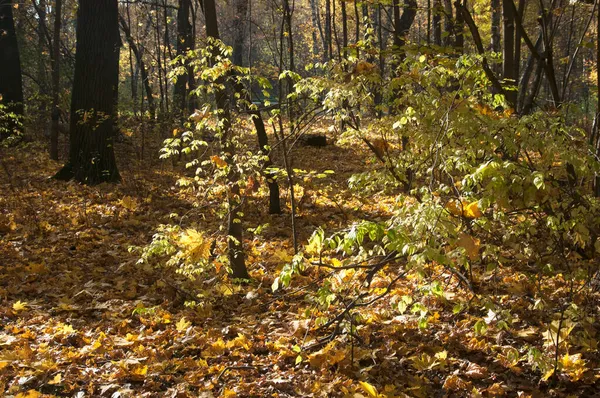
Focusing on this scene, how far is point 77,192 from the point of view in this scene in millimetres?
8672

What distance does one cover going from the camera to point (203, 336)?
4.23 meters

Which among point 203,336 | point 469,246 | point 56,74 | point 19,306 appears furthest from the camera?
point 56,74

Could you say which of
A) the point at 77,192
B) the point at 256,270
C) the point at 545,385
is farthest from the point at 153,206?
the point at 545,385

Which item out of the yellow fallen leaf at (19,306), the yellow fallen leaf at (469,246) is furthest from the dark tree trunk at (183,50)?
the yellow fallen leaf at (469,246)

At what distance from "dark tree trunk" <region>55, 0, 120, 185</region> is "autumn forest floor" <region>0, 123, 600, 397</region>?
89.4 inches

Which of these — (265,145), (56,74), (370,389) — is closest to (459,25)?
(265,145)

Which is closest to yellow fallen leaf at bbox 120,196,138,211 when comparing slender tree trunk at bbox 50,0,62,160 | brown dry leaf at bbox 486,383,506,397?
slender tree trunk at bbox 50,0,62,160

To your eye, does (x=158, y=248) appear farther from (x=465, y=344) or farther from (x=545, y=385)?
(x=545, y=385)

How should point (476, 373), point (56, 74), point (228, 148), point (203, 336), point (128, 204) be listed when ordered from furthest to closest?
1. point (56, 74)
2. point (128, 204)
3. point (228, 148)
4. point (203, 336)
5. point (476, 373)

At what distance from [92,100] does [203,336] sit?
677 centimetres

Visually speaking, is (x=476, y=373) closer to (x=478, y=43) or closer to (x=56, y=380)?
(x=478, y=43)

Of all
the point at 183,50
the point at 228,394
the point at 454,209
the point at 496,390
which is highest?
the point at 183,50

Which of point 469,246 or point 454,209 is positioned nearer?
point 469,246

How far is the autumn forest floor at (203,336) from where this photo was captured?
3.48 meters
